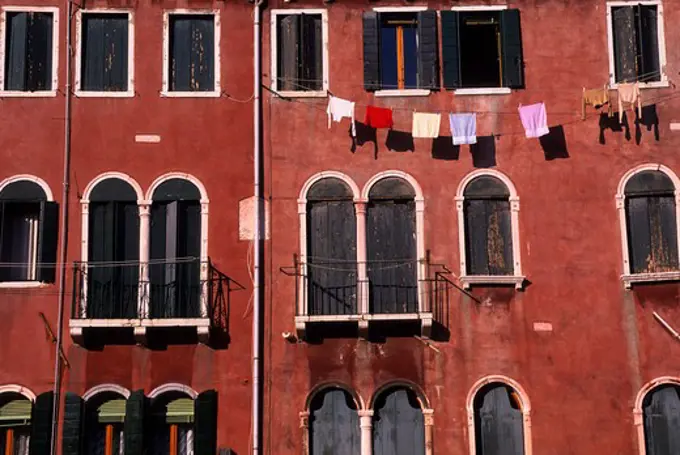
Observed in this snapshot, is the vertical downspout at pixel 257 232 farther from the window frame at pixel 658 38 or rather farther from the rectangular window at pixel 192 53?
the window frame at pixel 658 38

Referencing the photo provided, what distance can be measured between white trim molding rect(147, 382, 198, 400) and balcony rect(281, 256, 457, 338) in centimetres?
281

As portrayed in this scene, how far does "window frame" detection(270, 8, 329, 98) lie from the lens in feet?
88.9

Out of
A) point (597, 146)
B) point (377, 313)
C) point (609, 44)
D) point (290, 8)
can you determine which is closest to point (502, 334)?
point (377, 313)

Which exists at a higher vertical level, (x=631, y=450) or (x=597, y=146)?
(x=597, y=146)

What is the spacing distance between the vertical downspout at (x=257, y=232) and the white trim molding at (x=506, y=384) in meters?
4.77

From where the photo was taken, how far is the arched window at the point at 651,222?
2625cm

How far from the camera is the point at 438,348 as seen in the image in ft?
84.4

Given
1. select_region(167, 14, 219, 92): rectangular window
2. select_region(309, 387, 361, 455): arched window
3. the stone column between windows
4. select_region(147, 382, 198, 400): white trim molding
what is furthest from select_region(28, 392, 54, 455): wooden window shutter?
select_region(167, 14, 219, 92): rectangular window

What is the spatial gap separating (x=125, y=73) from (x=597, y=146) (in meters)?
11.6

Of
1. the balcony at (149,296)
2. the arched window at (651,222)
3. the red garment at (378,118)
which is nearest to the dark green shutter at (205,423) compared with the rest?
the balcony at (149,296)

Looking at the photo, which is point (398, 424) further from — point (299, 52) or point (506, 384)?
point (299, 52)

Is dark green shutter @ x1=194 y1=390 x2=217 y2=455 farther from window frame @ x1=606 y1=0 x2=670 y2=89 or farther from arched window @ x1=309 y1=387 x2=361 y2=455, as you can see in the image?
window frame @ x1=606 y1=0 x2=670 y2=89

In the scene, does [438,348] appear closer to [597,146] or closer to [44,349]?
[597,146]

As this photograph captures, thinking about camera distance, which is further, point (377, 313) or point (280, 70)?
point (280, 70)
